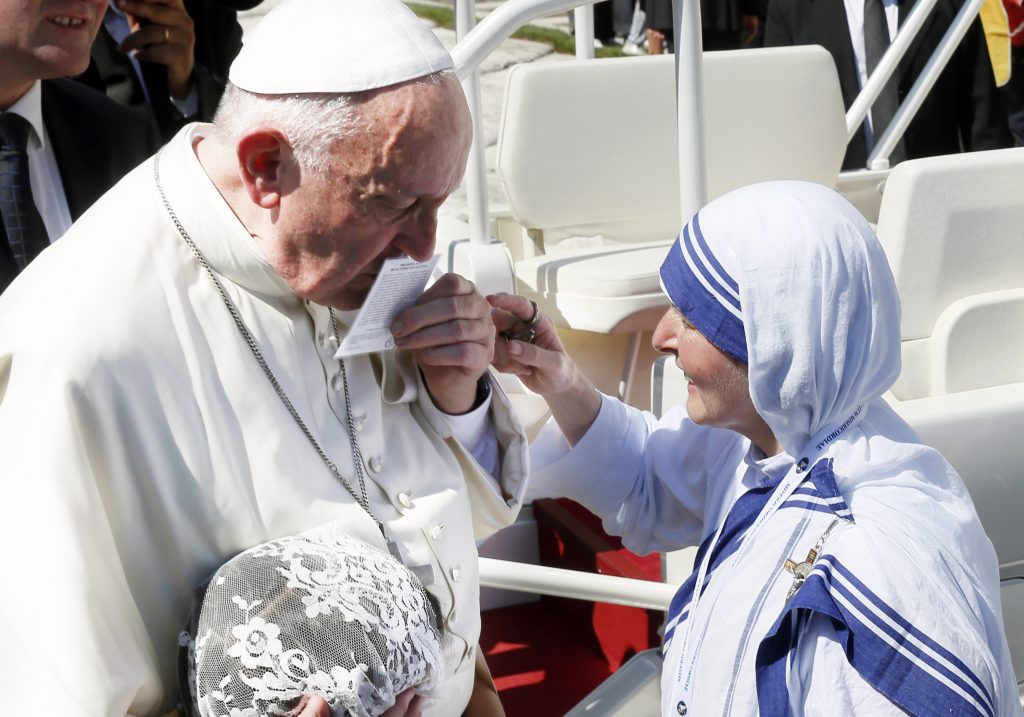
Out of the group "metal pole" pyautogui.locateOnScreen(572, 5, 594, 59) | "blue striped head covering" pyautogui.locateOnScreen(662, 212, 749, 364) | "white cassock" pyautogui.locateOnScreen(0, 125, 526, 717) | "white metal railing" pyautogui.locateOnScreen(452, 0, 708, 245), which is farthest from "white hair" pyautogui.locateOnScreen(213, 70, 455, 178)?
"metal pole" pyautogui.locateOnScreen(572, 5, 594, 59)

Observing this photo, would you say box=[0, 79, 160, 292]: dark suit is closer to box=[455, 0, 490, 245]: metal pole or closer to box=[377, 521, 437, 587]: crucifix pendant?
box=[455, 0, 490, 245]: metal pole

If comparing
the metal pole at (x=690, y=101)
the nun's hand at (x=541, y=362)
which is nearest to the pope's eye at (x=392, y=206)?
the nun's hand at (x=541, y=362)

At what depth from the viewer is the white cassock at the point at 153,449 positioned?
141 centimetres

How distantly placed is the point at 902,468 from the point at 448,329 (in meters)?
0.72

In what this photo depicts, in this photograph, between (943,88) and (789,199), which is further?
(943,88)

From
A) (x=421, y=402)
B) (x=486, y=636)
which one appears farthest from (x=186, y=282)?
(x=486, y=636)

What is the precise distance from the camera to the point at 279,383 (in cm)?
167

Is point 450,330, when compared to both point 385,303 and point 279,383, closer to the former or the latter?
point 385,303

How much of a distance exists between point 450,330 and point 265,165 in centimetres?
38

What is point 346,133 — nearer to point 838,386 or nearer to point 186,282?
point 186,282

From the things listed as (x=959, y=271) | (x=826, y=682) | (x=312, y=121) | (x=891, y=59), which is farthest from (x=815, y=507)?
(x=891, y=59)

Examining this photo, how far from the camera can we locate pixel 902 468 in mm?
1709

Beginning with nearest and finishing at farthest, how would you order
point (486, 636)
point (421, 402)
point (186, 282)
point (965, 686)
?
point (965, 686) < point (186, 282) < point (421, 402) < point (486, 636)

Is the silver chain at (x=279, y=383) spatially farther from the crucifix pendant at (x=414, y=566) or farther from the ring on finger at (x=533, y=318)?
the ring on finger at (x=533, y=318)
